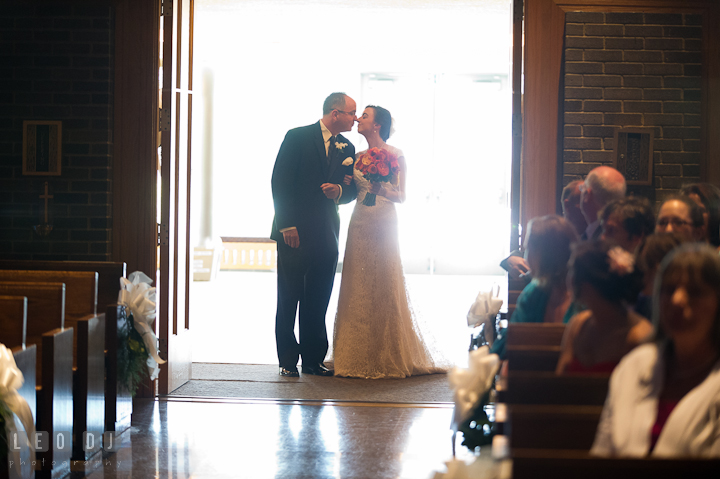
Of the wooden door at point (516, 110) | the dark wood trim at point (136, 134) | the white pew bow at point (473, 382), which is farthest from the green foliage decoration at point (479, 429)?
the dark wood trim at point (136, 134)

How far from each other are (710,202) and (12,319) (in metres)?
3.03

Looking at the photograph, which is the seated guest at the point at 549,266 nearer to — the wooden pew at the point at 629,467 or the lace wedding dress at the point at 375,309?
the wooden pew at the point at 629,467

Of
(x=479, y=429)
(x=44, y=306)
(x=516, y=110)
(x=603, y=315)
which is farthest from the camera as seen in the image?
(x=516, y=110)

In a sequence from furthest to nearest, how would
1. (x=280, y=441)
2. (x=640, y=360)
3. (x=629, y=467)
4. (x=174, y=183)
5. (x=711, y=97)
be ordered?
(x=174, y=183), (x=711, y=97), (x=280, y=441), (x=640, y=360), (x=629, y=467)

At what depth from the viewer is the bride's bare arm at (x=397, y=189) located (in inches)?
211

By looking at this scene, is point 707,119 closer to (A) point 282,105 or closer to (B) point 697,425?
(B) point 697,425

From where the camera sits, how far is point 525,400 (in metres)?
1.74

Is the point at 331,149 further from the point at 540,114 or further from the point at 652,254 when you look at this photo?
the point at 652,254

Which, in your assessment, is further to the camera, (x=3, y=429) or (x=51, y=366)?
(x=51, y=366)

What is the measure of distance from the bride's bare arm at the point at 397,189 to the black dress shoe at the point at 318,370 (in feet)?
4.37

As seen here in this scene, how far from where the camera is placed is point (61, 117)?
4.62 metres

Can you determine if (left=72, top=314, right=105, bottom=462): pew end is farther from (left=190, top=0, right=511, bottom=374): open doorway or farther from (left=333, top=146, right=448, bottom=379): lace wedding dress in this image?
(left=190, top=0, right=511, bottom=374): open doorway

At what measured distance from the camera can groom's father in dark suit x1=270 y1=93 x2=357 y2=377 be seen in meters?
5.17

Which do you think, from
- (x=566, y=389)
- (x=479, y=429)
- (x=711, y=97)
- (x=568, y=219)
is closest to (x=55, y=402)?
(x=479, y=429)
